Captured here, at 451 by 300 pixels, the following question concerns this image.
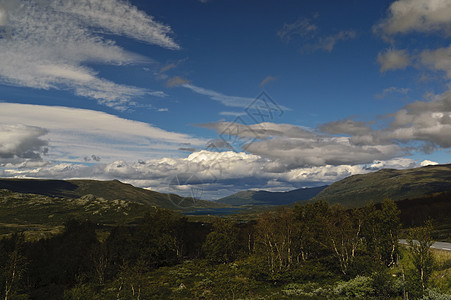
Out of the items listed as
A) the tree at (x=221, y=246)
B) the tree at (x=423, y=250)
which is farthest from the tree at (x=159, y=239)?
the tree at (x=423, y=250)

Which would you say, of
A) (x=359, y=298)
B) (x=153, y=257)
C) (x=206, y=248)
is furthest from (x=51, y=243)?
(x=359, y=298)

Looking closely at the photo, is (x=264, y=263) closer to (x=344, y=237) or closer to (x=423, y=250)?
(x=344, y=237)

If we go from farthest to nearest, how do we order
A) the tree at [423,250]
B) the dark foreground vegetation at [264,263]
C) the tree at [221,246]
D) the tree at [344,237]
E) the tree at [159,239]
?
the tree at [159,239] < the tree at [221,246] < the tree at [344,237] < the dark foreground vegetation at [264,263] < the tree at [423,250]

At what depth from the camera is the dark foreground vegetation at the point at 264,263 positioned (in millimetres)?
39125

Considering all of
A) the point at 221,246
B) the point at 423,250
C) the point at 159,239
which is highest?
the point at 423,250

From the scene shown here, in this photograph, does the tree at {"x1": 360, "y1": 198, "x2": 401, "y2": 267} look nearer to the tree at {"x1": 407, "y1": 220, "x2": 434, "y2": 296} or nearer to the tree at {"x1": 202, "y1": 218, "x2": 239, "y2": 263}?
the tree at {"x1": 407, "y1": 220, "x2": 434, "y2": 296}

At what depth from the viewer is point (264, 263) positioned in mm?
70500

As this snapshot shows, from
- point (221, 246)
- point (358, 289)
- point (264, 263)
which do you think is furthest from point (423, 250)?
point (221, 246)

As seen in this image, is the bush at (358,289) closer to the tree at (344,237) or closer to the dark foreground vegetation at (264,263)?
the dark foreground vegetation at (264,263)

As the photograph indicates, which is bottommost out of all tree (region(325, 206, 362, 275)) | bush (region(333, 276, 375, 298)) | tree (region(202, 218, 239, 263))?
tree (region(202, 218, 239, 263))

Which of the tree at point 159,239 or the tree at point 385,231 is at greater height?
the tree at point 385,231

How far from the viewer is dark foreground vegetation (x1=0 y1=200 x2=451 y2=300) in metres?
39.1

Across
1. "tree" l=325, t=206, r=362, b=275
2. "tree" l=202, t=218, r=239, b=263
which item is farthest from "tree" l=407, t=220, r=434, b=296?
"tree" l=202, t=218, r=239, b=263

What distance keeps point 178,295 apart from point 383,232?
145 feet
